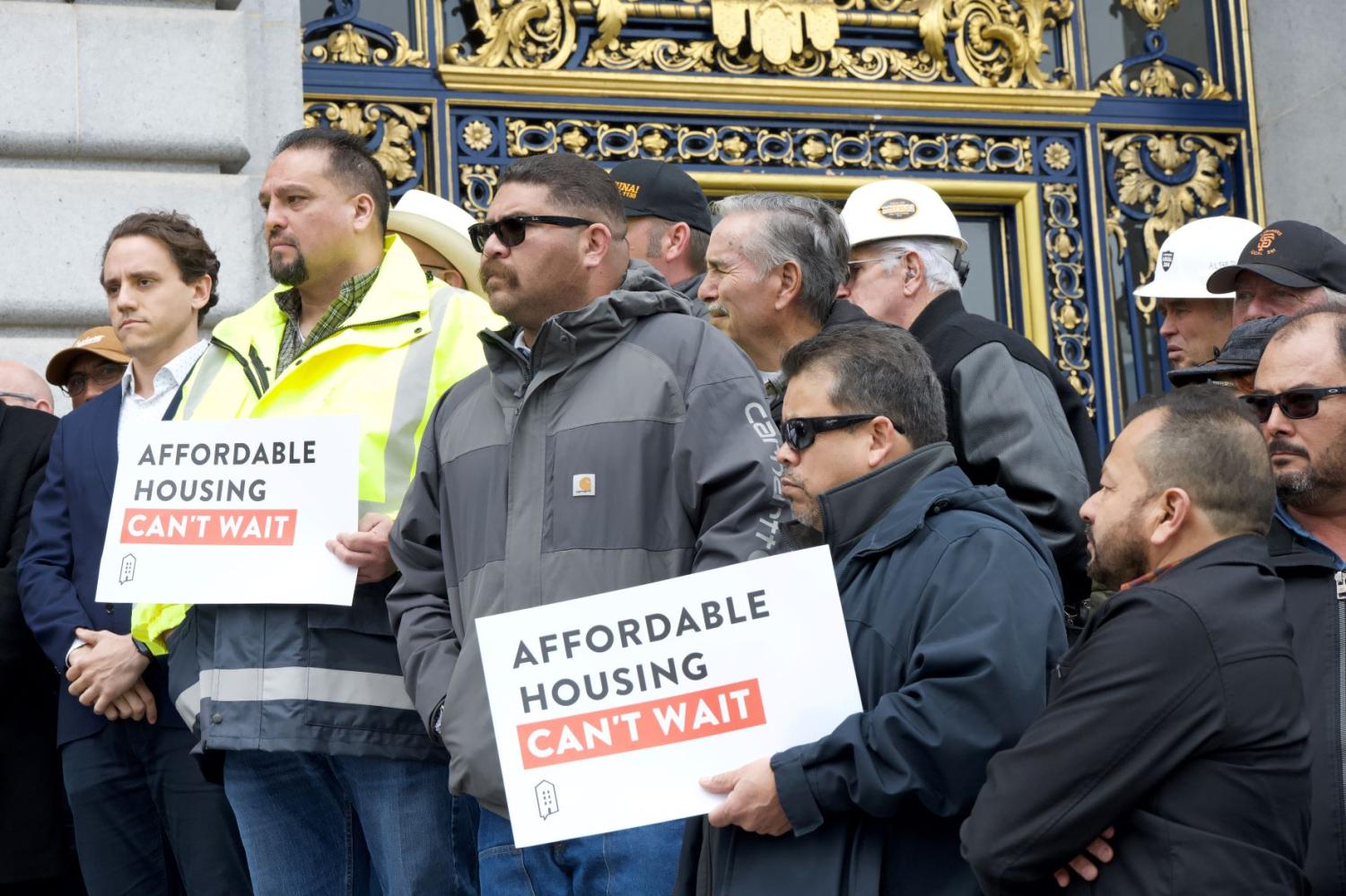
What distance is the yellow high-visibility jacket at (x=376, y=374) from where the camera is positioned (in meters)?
4.45

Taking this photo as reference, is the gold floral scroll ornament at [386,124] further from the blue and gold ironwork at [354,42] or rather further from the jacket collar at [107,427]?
the jacket collar at [107,427]

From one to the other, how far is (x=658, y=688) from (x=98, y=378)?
291cm

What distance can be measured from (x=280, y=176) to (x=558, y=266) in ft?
2.85

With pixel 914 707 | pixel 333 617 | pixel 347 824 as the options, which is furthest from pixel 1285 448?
pixel 347 824

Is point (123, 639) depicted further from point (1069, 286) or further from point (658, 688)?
point (1069, 286)

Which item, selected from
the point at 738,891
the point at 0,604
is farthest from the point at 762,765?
the point at 0,604

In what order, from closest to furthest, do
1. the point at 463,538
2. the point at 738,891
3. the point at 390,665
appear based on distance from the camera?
the point at 738,891
the point at 463,538
the point at 390,665

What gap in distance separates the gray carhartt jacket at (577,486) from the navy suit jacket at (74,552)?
3.58ft

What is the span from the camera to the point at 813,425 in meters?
3.58

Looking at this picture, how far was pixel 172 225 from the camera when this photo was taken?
523 centimetres

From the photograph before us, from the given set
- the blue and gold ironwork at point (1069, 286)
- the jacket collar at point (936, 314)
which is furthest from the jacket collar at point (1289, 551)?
the blue and gold ironwork at point (1069, 286)

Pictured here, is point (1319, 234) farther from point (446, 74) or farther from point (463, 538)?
point (446, 74)

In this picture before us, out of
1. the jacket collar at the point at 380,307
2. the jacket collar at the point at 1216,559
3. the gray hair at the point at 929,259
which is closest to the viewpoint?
the jacket collar at the point at 1216,559

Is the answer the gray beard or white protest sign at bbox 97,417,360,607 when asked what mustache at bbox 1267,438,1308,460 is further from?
white protest sign at bbox 97,417,360,607
